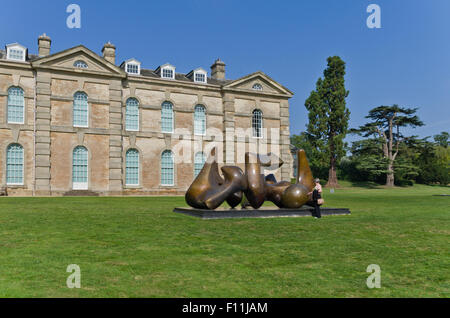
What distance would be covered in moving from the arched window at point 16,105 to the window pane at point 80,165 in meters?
4.72

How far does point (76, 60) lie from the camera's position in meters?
32.7

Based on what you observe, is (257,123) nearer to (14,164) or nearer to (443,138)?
(14,164)

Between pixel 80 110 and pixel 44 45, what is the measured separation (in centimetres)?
648

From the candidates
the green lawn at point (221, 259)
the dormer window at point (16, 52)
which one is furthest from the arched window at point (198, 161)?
the green lawn at point (221, 259)

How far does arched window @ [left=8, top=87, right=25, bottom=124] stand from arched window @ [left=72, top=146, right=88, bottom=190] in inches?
187

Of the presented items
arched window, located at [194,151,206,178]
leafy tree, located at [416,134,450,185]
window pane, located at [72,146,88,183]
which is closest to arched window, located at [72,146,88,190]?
window pane, located at [72,146,88,183]

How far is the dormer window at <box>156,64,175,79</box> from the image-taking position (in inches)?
1469

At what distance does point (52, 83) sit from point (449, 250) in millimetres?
30849

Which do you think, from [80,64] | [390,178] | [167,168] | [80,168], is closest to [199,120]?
[167,168]

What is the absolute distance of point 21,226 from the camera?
11102 mm

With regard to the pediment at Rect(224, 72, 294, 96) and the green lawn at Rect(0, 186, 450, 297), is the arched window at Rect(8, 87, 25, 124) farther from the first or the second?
the green lawn at Rect(0, 186, 450, 297)
